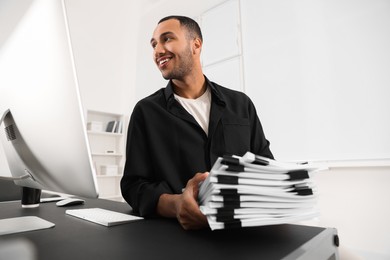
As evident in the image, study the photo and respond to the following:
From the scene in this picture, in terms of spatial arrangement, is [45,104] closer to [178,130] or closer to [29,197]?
[178,130]

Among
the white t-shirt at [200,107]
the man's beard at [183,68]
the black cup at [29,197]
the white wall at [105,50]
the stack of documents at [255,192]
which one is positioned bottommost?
the black cup at [29,197]

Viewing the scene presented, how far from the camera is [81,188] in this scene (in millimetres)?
471

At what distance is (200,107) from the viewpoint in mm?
1087

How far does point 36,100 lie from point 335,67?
9.43ft

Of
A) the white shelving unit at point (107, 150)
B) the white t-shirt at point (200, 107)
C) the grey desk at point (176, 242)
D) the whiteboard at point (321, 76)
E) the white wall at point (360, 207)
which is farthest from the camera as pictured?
the white shelving unit at point (107, 150)

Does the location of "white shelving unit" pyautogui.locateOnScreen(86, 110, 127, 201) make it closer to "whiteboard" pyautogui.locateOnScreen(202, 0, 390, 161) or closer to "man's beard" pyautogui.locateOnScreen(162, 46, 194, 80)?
"whiteboard" pyautogui.locateOnScreen(202, 0, 390, 161)

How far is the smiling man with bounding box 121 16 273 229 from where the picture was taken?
84cm

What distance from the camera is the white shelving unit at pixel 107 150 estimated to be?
4.61 metres

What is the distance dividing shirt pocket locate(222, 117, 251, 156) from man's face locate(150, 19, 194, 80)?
0.31 meters

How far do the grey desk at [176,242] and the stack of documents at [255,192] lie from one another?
42 mm

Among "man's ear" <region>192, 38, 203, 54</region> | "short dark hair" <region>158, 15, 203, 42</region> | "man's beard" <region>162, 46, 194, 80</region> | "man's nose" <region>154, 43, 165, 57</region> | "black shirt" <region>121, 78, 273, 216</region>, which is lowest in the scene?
"black shirt" <region>121, 78, 273, 216</region>

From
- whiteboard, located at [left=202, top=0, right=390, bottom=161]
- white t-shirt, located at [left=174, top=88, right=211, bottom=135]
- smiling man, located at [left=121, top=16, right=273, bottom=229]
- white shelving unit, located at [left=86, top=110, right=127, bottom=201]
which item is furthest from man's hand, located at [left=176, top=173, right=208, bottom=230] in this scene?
white shelving unit, located at [left=86, top=110, right=127, bottom=201]

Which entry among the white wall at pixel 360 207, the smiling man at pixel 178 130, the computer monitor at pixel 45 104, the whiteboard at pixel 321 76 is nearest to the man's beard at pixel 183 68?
the smiling man at pixel 178 130

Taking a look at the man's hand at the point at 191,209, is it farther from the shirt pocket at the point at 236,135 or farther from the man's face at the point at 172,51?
the man's face at the point at 172,51
